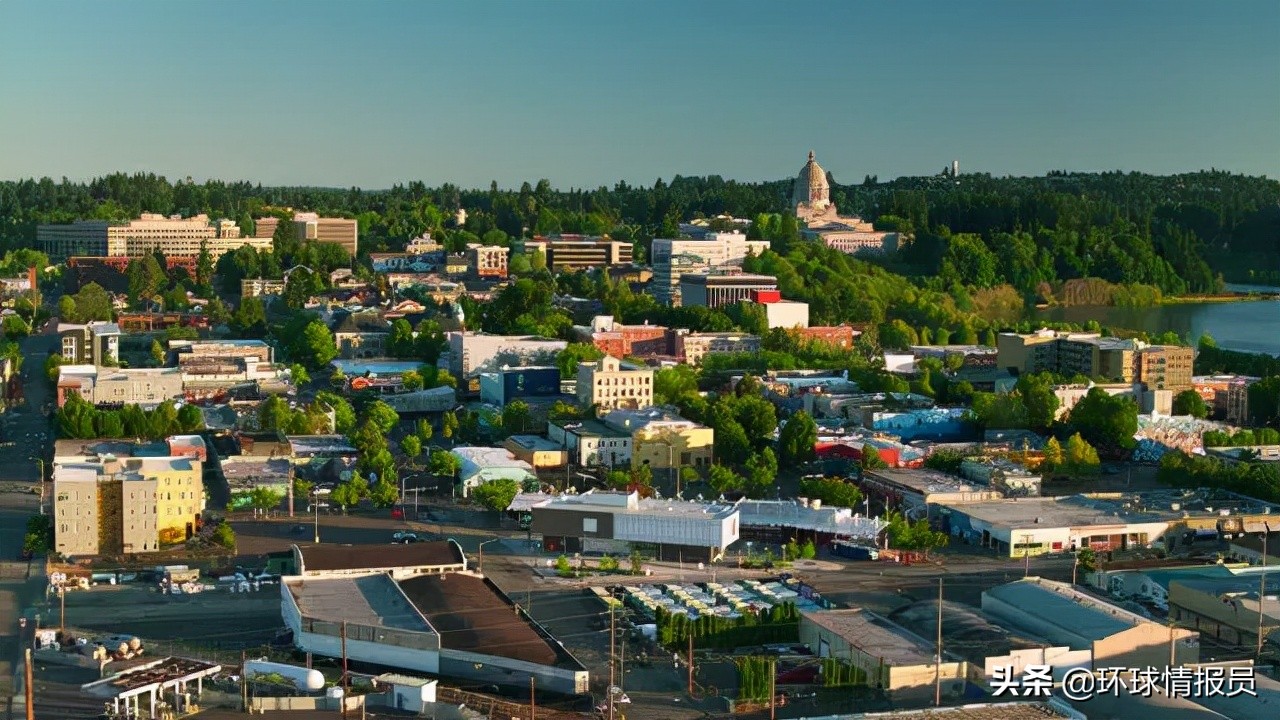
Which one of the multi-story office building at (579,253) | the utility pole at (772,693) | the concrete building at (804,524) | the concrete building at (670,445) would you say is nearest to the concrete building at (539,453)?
the concrete building at (670,445)

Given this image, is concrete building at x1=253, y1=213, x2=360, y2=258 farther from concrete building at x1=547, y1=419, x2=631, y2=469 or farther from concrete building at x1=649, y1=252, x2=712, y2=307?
concrete building at x1=547, y1=419, x2=631, y2=469

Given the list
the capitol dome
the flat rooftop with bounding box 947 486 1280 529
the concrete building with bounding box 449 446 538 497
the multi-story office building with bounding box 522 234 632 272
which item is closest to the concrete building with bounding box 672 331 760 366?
the concrete building with bounding box 449 446 538 497

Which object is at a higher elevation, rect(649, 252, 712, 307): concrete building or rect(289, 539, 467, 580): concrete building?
rect(649, 252, 712, 307): concrete building

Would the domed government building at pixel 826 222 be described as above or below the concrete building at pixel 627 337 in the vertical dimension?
above

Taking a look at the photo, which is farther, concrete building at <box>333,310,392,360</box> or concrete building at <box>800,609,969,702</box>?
concrete building at <box>333,310,392,360</box>

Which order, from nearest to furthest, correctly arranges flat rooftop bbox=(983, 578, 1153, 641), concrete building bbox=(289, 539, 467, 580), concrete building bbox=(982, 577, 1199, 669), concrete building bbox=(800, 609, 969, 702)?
concrete building bbox=(800, 609, 969, 702)
concrete building bbox=(982, 577, 1199, 669)
flat rooftop bbox=(983, 578, 1153, 641)
concrete building bbox=(289, 539, 467, 580)

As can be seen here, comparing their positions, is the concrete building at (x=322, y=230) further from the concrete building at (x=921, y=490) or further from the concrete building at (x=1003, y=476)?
the concrete building at (x=921, y=490)
